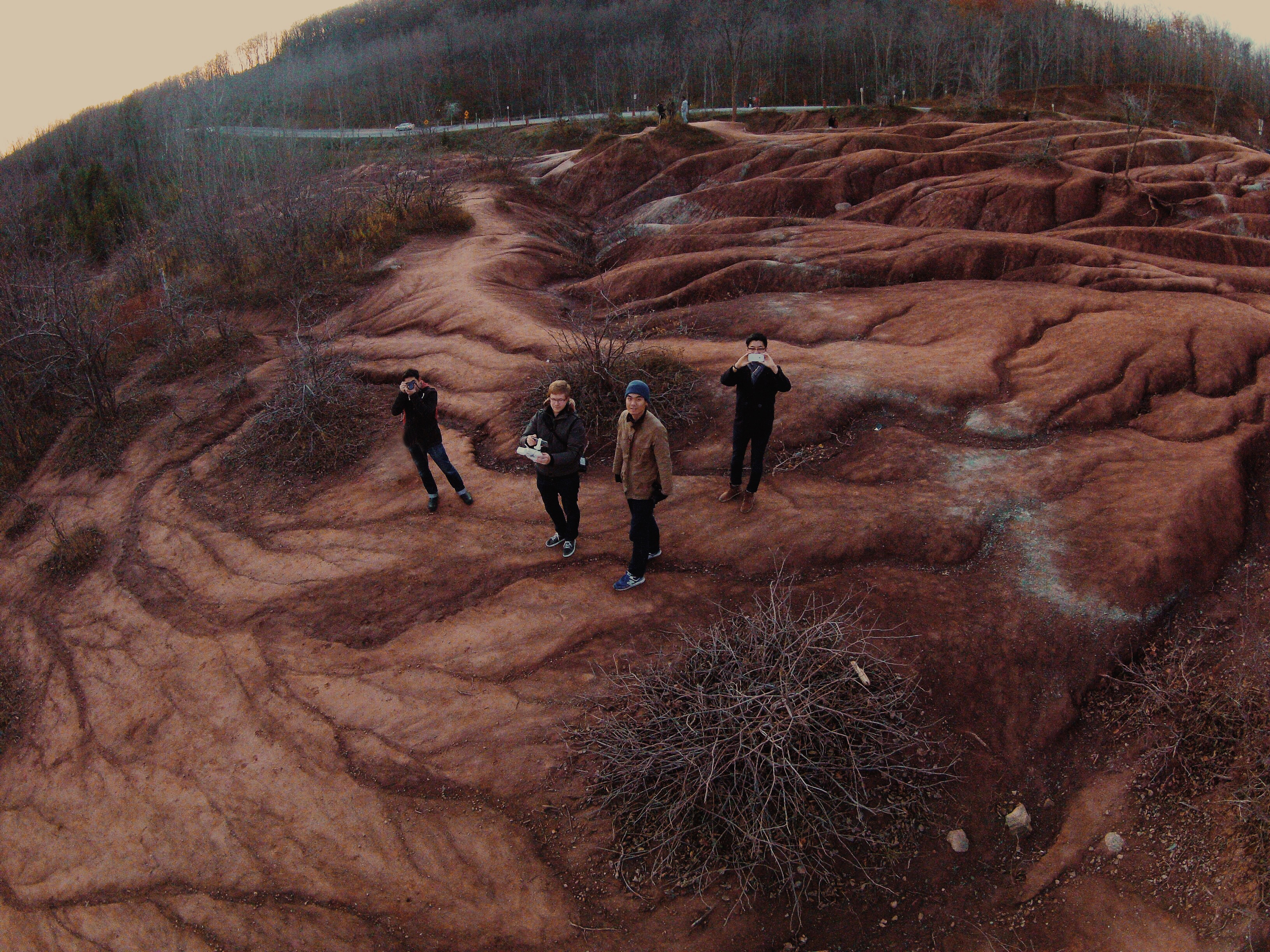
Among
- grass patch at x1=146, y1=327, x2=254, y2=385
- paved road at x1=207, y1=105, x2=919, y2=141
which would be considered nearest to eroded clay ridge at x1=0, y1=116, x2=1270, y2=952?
grass patch at x1=146, y1=327, x2=254, y2=385

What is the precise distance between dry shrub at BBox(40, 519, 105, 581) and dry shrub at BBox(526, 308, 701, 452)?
5563mm

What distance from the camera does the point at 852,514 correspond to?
652 centimetres

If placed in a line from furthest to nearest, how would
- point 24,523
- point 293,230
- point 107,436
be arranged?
point 293,230, point 107,436, point 24,523

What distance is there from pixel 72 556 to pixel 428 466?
4735mm

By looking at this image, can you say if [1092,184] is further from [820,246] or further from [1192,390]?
[1192,390]

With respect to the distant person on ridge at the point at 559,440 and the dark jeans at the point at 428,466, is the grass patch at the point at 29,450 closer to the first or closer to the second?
the dark jeans at the point at 428,466

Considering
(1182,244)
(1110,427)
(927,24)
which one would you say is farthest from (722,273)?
(927,24)

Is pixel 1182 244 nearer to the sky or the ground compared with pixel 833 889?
nearer to the sky

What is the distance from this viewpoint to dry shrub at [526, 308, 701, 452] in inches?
336

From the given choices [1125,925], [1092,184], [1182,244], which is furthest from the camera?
[1092,184]

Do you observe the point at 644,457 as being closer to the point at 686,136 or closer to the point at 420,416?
the point at 420,416

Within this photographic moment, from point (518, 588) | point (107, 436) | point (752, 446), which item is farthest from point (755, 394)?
point (107, 436)

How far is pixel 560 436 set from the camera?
5762mm

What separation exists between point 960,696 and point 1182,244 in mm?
12839
